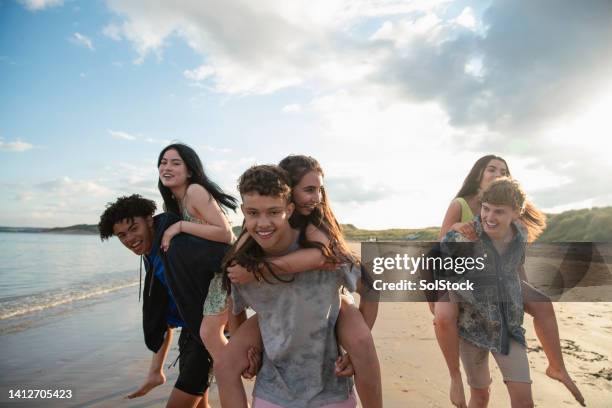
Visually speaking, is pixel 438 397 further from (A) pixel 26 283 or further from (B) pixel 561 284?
(A) pixel 26 283

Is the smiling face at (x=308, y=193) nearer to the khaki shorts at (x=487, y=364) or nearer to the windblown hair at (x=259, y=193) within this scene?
the windblown hair at (x=259, y=193)

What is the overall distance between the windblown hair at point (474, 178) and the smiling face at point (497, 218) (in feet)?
2.11

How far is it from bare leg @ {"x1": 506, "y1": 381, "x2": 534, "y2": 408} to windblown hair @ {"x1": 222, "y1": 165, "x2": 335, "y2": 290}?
153cm

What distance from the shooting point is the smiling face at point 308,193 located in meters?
2.77

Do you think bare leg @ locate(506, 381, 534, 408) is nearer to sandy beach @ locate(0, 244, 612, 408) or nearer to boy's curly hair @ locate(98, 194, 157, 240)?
Result: sandy beach @ locate(0, 244, 612, 408)

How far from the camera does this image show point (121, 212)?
3.31m

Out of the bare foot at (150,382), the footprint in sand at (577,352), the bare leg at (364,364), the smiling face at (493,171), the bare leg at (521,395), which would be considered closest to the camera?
the bare leg at (364,364)

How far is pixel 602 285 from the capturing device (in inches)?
397

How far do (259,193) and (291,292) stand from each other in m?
0.58

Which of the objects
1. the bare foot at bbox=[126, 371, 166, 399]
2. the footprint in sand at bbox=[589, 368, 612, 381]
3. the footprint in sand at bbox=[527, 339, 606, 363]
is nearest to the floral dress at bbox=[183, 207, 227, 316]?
the bare foot at bbox=[126, 371, 166, 399]

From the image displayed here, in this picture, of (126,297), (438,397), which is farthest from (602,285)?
(126,297)

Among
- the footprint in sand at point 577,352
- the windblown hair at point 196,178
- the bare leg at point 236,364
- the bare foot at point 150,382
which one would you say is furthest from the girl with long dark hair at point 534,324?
the footprint in sand at point 577,352

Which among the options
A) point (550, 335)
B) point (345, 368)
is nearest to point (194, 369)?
point (345, 368)

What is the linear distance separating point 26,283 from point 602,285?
17.2 m
